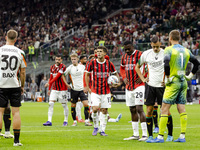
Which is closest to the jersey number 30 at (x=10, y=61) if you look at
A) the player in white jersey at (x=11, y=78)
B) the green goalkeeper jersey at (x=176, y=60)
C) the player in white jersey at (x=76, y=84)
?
the player in white jersey at (x=11, y=78)

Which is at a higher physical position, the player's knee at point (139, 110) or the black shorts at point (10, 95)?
the black shorts at point (10, 95)

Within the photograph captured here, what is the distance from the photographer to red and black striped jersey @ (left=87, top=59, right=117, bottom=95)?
36.1 feet

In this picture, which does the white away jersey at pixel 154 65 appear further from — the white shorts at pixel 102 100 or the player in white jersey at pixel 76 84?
the player in white jersey at pixel 76 84

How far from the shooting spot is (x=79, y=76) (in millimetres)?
15070

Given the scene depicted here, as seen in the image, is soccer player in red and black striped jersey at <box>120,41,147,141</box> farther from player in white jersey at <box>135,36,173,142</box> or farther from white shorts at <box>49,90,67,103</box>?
white shorts at <box>49,90,67,103</box>

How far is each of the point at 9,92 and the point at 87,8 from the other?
3804 cm

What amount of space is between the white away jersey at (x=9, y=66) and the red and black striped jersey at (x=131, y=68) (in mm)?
2761

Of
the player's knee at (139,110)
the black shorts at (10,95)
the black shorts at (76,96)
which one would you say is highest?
the black shorts at (10,95)

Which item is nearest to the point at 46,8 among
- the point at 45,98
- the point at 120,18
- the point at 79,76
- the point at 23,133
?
the point at 120,18

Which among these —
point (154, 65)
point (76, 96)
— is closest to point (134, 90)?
point (154, 65)

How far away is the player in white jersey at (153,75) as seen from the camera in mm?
9555

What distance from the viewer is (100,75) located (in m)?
11.1

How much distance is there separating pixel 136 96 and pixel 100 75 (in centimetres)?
161

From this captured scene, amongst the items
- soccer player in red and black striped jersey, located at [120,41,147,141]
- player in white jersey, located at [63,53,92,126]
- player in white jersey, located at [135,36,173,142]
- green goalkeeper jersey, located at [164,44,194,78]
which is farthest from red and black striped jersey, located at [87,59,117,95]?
player in white jersey, located at [63,53,92,126]
